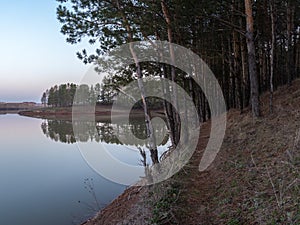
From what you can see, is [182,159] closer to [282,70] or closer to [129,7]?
[129,7]

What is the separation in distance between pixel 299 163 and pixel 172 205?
6.68 ft

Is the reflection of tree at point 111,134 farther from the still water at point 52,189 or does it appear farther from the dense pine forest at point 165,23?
the dense pine forest at point 165,23

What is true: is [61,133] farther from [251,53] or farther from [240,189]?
[240,189]

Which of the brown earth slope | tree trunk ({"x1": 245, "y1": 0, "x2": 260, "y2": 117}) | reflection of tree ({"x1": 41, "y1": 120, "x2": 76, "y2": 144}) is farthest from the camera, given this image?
reflection of tree ({"x1": 41, "y1": 120, "x2": 76, "y2": 144})

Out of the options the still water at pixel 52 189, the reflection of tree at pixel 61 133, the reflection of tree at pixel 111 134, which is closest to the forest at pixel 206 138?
the still water at pixel 52 189

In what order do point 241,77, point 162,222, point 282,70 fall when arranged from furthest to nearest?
point 282,70 < point 241,77 < point 162,222

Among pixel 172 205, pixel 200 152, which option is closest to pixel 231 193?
pixel 172 205

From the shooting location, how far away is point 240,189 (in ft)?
12.9

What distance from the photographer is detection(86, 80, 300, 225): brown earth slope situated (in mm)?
3139

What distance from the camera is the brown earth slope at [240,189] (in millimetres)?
3139

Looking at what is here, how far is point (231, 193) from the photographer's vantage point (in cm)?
396

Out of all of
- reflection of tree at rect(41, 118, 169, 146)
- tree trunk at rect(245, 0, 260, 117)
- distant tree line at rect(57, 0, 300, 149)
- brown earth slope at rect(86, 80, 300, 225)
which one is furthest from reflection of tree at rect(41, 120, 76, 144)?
brown earth slope at rect(86, 80, 300, 225)

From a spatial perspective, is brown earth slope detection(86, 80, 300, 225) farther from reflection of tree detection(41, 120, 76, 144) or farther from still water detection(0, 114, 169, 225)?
reflection of tree detection(41, 120, 76, 144)

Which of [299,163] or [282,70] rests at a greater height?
[282,70]
